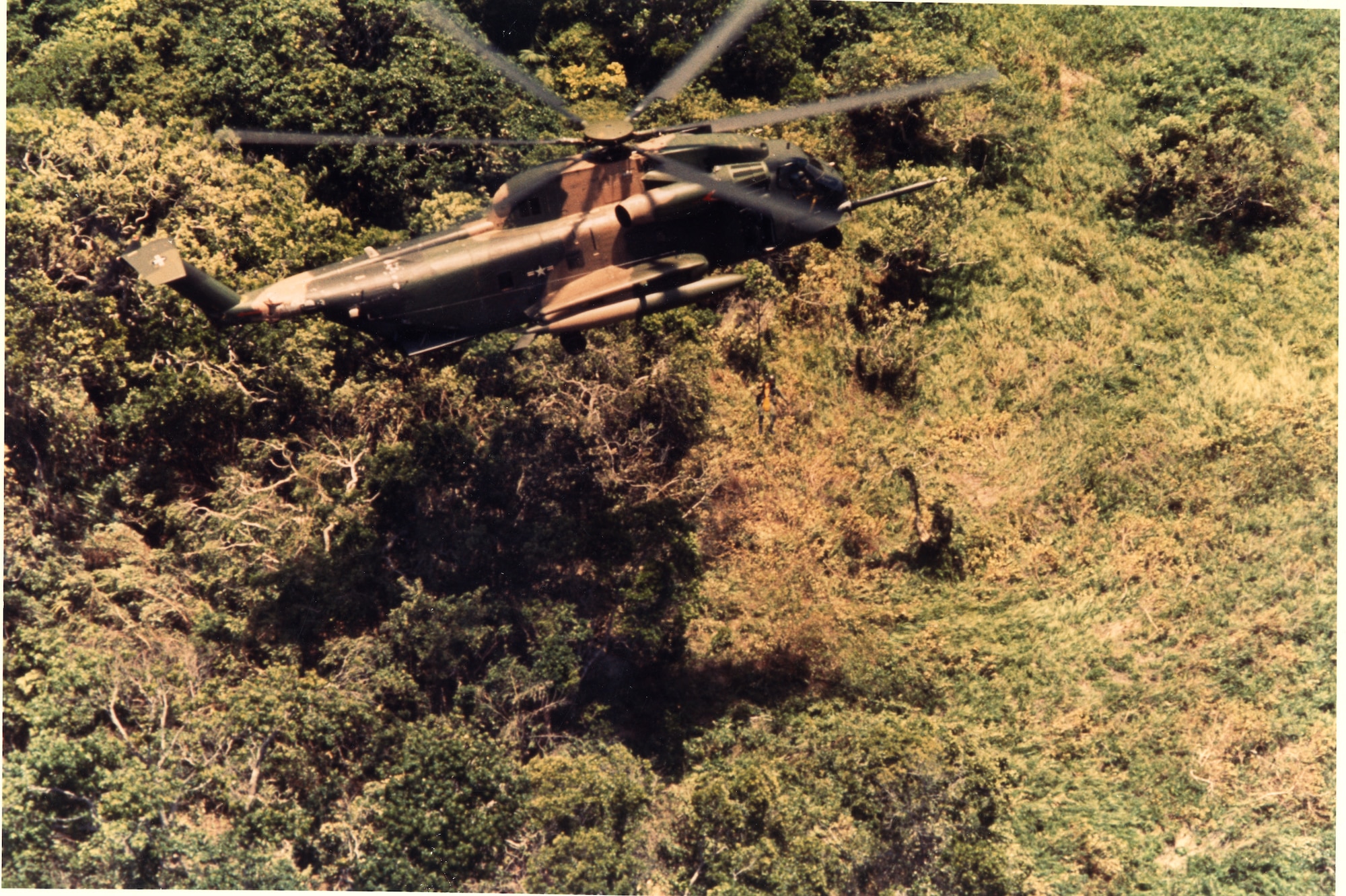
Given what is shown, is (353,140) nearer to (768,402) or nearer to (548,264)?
(548,264)

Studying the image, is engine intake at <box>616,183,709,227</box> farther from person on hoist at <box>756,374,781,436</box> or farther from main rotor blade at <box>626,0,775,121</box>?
person on hoist at <box>756,374,781,436</box>

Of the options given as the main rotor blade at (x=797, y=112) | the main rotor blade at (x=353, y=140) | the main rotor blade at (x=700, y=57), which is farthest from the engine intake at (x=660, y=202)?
the main rotor blade at (x=353, y=140)

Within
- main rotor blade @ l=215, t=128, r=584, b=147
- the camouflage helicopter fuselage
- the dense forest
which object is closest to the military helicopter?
the camouflage helicopter fuselage

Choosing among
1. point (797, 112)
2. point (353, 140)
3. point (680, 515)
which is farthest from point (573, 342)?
Result: point (797, 112)

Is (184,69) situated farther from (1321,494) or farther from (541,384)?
(1321,494)

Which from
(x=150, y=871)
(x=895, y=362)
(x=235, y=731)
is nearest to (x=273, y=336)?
(x=235, y=731)
